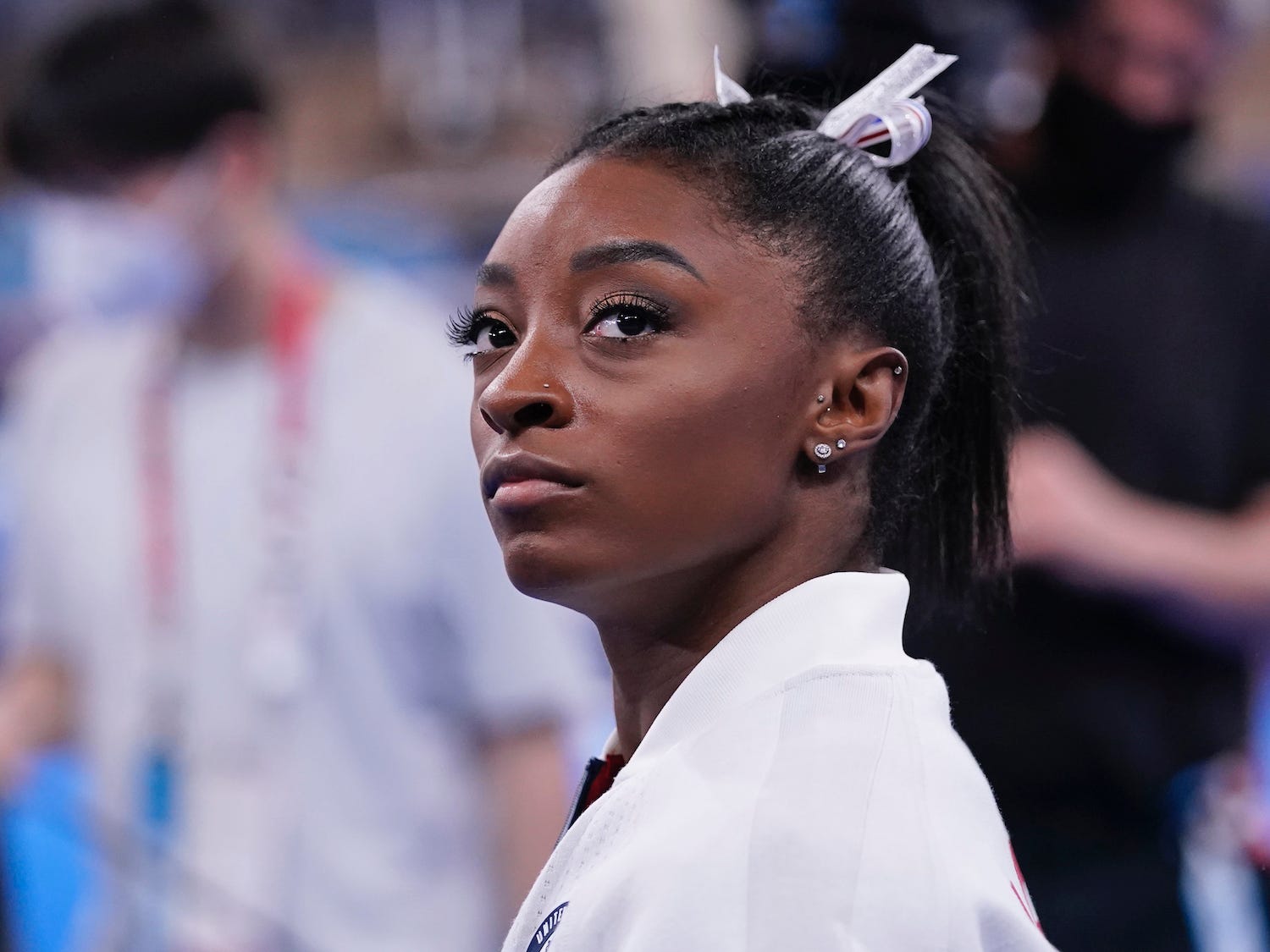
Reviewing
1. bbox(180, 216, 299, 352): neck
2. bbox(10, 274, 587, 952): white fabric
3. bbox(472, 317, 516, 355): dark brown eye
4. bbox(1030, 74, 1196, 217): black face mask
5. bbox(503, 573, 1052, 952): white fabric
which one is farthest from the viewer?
bbox(180, 216, 299, 352): neck

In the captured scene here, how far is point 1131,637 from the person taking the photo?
1963mm

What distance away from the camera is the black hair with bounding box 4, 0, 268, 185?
253 centimetres

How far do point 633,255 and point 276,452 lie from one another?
4.66 feet

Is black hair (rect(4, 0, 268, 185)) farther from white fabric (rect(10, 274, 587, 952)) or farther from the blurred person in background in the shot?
white fabric (rect(10, 274, 587, 952))

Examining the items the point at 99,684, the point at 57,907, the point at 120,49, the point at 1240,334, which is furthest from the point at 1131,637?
the point at 57,907

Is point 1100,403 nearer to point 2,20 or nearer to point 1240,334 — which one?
point 1240,334

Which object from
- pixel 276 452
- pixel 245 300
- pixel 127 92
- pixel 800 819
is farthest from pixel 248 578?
pixel 800 819

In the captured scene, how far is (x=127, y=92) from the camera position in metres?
2.54

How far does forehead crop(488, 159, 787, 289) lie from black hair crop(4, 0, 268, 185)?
62.8 inches

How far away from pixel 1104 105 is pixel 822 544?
3.82 feet

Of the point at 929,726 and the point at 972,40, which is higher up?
the point at 972,40

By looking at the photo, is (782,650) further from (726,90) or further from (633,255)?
(726,90)

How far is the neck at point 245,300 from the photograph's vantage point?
252cm

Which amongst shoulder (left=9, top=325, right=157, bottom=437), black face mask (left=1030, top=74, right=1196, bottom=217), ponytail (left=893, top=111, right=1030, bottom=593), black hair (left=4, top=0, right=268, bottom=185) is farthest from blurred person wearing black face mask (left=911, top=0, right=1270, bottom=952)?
shoulder (left=9, top=325, right=157, bottom=437)
